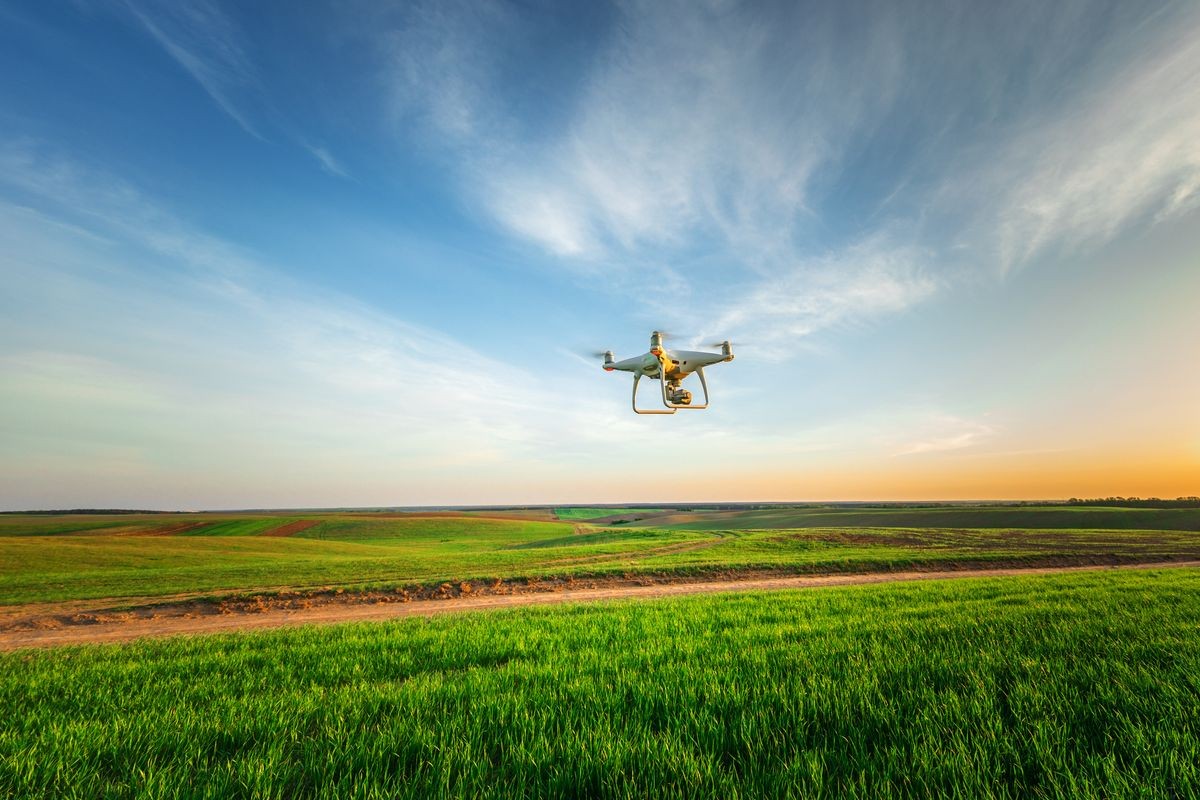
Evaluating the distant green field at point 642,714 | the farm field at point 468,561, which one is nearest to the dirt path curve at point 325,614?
the farm field at point 468,561

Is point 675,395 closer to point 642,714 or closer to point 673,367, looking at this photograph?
point 673,367

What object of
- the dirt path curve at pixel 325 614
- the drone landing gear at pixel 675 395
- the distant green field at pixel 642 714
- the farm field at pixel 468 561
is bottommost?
the farm field at pixel 468 561

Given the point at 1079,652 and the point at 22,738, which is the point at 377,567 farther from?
the point at 1079,652

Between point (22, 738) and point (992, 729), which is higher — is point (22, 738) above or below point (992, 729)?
below

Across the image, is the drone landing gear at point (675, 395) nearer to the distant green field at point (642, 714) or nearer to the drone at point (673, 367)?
the drone at point (673, 367)

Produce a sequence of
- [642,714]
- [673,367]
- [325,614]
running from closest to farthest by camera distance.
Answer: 1. [642,714]
2. [673,367]
3. [325,614]

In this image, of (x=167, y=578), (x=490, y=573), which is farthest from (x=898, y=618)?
(x=167, y=578)

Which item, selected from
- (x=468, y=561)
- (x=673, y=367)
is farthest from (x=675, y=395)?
(x=468, y=561)
